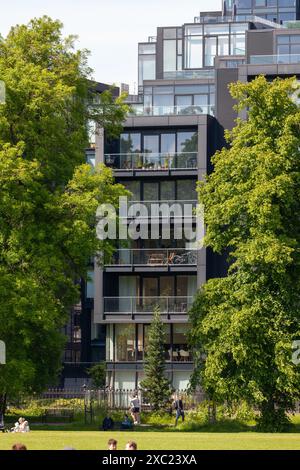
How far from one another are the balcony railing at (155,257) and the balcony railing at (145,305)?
1.98m

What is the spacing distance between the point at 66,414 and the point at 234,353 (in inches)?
523

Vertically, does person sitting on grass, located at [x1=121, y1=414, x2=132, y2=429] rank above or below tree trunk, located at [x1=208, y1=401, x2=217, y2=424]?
below

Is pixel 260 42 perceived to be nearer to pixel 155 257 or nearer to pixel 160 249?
pixel 160 249

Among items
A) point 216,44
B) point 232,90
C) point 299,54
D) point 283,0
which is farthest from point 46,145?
point 283,0

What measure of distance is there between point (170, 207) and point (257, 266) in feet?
77.5

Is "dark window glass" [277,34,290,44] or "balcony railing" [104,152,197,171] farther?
"dark window glass" [277,34,290,44]

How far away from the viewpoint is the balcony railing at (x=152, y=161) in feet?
264

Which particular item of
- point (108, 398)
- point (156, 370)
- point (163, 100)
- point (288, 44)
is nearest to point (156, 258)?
point (156, 370)

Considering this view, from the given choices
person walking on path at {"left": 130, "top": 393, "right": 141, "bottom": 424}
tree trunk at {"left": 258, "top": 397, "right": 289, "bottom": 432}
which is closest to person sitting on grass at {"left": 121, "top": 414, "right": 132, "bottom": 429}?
person walking on path at {"left": 130, "top": 393, "right": 141, "bottom": 424}

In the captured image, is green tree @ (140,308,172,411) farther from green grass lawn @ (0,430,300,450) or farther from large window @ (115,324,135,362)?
green grass lawn @ (0,430,300,450)

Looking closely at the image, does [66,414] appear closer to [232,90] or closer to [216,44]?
[232,90]

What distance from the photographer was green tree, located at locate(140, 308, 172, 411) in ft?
232

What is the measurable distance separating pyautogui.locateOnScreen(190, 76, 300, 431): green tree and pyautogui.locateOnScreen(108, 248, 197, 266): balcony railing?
21.2 metres

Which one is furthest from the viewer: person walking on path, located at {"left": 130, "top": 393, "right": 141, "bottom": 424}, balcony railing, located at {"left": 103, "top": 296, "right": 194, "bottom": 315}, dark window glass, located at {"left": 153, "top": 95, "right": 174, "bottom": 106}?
dark window glass, located at {"left": 153, "top": 95, "right": 174, "bottom": 106}
